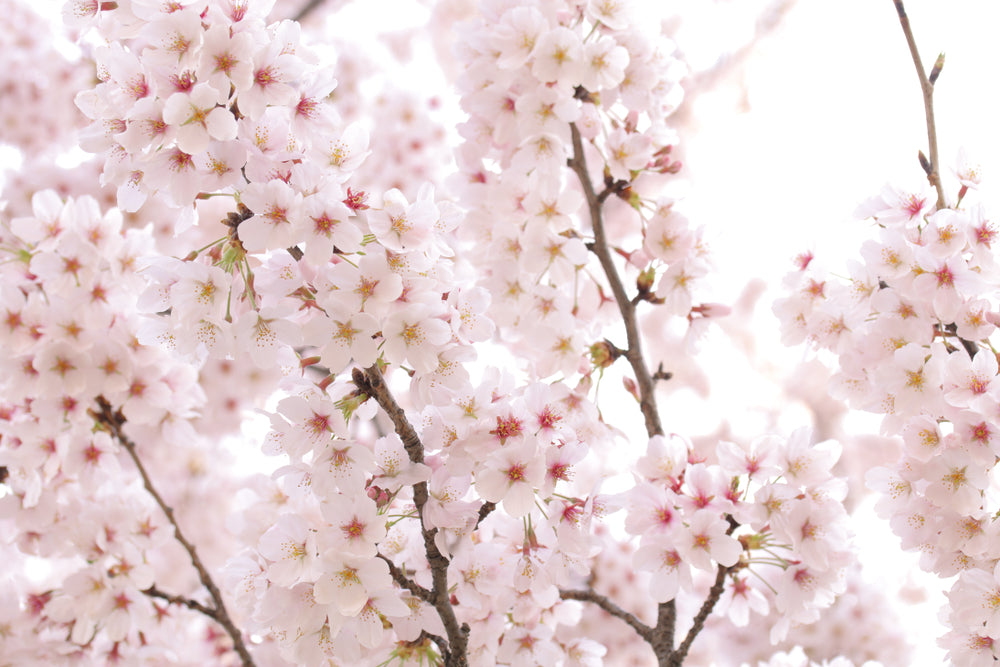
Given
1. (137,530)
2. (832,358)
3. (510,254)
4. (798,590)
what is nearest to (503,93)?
(510,254)

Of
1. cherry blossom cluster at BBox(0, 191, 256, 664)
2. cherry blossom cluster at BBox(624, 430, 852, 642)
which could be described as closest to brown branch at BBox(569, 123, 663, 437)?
cherry blossom cluster at BBox(624, 430, 852, 642)

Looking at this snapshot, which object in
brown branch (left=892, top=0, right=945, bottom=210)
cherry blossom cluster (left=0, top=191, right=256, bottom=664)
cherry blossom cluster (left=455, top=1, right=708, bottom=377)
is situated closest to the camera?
brown branch (left=892, top=0, right=945, bottom=210)

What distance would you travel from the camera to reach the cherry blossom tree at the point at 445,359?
47.2 inches

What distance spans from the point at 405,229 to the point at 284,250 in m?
0.20

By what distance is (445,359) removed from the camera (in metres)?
1.26

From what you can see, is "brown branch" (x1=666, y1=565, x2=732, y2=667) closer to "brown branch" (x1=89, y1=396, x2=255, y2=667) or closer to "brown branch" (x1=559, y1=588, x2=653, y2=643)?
"brown branch" (x1=559, y1=588, x2=653, y2=643)

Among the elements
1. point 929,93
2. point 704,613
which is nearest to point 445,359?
point 704,613

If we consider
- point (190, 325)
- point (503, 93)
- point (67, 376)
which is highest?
point (503, 93)

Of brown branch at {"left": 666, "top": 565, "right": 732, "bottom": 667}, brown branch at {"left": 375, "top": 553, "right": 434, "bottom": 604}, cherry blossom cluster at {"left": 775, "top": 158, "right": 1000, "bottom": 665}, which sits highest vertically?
cherry blossom cluster at {"left": 775, "top": 158, "right": 1000, "bottom": 665}

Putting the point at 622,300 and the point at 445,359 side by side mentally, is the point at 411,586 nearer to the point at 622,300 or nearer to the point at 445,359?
the point at 445,359

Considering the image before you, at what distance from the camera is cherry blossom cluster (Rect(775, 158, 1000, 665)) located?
4.40 feet

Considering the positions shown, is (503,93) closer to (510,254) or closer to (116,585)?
(510,254)

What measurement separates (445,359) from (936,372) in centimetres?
80

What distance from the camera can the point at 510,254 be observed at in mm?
1734
